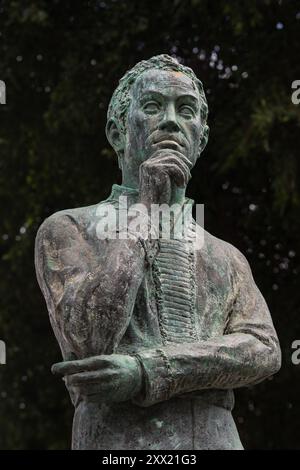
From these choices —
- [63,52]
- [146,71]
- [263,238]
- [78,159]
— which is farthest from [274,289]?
[146,71]

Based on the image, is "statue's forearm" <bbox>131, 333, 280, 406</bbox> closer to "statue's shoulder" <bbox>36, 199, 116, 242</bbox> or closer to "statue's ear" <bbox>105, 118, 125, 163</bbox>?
"statue's shoulder" <bbox>36, 199, 116, 242</bbox>

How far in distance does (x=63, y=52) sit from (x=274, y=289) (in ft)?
10.2

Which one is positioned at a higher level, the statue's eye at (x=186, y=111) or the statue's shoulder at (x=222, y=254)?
the statue's eye at (x=186, y=111)

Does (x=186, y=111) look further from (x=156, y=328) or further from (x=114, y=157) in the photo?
(x=114, y=157)

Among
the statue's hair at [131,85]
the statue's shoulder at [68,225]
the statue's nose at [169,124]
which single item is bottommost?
the statue's shoulder at [68,225]

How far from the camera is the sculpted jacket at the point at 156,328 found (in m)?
6.26

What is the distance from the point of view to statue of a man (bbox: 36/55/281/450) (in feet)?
20.5

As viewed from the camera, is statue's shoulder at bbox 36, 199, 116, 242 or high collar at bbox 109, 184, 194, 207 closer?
statue's shoulder at bbox 36, 199, 116, 242
